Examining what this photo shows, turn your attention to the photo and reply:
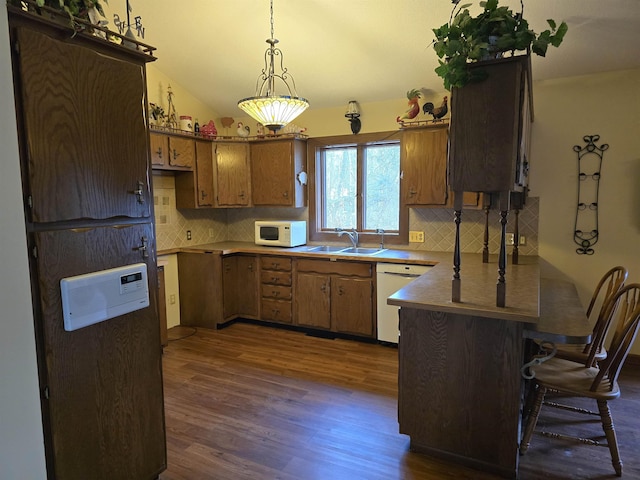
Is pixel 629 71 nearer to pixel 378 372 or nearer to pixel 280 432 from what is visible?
pixel 378 372

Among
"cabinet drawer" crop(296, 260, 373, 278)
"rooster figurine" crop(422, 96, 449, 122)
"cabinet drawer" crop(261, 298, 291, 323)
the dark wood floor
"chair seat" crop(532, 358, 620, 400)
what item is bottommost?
the dark wood floor

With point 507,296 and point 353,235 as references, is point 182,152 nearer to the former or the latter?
point 353,235

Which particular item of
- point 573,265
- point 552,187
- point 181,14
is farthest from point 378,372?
point 181,14

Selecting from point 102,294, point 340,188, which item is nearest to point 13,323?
point 102,294

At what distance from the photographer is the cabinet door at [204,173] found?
4395 millimetres

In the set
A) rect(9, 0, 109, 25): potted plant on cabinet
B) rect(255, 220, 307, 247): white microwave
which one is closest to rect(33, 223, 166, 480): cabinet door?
rect(9, 0, 109, 25): potted plant on cabinet

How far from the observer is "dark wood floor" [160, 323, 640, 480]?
2105mm

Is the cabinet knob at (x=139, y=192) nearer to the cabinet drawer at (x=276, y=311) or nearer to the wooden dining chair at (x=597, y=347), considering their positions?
the wooden dining chair at (x=597, y=347)

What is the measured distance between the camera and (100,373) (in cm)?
169

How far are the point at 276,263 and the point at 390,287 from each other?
1.29 metres

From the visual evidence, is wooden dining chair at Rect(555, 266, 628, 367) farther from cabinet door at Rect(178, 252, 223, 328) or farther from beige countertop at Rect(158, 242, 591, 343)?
cabinet door at Rect(178, 252, 223, 328)

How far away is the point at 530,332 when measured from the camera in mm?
1914

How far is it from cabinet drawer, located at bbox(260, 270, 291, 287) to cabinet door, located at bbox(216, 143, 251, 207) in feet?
2.86

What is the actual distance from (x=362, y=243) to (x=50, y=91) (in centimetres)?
342
